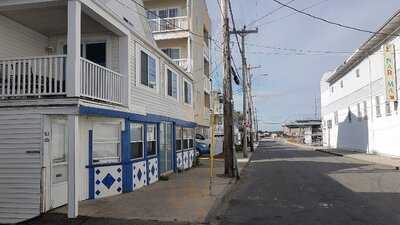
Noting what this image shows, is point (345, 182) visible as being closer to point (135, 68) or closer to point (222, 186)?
point (222, 186)

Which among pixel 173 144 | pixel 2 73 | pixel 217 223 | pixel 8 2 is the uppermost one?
pixel 8 2

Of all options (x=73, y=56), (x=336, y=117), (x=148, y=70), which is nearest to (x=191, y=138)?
(x=148, y=70)

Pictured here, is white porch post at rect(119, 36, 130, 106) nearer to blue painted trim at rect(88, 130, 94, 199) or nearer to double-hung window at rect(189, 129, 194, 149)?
blue painted trim at rect(88, 130, 94, 199)

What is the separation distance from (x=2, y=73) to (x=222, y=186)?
8.32 m

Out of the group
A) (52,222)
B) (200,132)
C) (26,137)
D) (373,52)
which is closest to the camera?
(52,222)

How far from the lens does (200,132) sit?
41.8 m

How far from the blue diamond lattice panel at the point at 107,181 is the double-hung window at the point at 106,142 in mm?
292

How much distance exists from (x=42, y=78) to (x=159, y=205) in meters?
4.52

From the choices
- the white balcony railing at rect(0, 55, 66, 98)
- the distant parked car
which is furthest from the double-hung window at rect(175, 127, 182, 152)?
the distant parked car

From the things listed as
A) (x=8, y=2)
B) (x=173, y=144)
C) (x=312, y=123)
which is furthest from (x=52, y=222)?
(x=312, y=123)

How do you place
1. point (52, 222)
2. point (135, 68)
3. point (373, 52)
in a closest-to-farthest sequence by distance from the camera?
point (52, 222) < point (135, 68) < point (373, 52)

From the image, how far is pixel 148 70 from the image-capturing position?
18.2 meters

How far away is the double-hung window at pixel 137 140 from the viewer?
16456 millimetres

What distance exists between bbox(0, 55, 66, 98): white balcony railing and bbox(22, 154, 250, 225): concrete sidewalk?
303 centimetres
